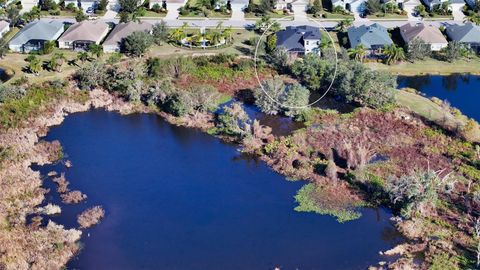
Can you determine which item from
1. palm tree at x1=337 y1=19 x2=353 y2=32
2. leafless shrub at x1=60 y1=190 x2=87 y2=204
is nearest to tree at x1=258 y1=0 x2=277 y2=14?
palm tree at x1=337 y1=19 x2=353 y2=32

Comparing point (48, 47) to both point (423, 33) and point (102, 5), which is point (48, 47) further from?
point (423, 33)

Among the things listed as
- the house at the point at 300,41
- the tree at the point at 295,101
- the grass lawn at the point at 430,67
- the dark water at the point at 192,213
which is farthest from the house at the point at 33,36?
the grass lawn at the point at 430,67

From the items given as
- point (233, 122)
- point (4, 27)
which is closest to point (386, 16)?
point (233, 122)

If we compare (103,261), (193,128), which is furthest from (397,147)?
(103,261)

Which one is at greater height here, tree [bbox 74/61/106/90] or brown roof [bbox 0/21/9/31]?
brown roof [bbox 0/21/9/31]

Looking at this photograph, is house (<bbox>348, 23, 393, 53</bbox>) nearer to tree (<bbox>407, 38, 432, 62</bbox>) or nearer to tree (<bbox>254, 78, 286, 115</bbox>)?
tree (<bbox>407, 38, 432, 62</bbox>)

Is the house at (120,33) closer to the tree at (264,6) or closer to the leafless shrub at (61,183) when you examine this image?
the tree at (264,6)

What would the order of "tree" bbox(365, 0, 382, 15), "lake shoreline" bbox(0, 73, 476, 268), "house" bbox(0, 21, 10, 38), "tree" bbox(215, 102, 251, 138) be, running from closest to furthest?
"lake shoreline" bbox(0, 73, 476, 268) → "tree" bbox(215, 102, 251, 138) → "house" bbox(0, 21, 10, 38) → "tree" bbox(365, 0, 382, 15)
